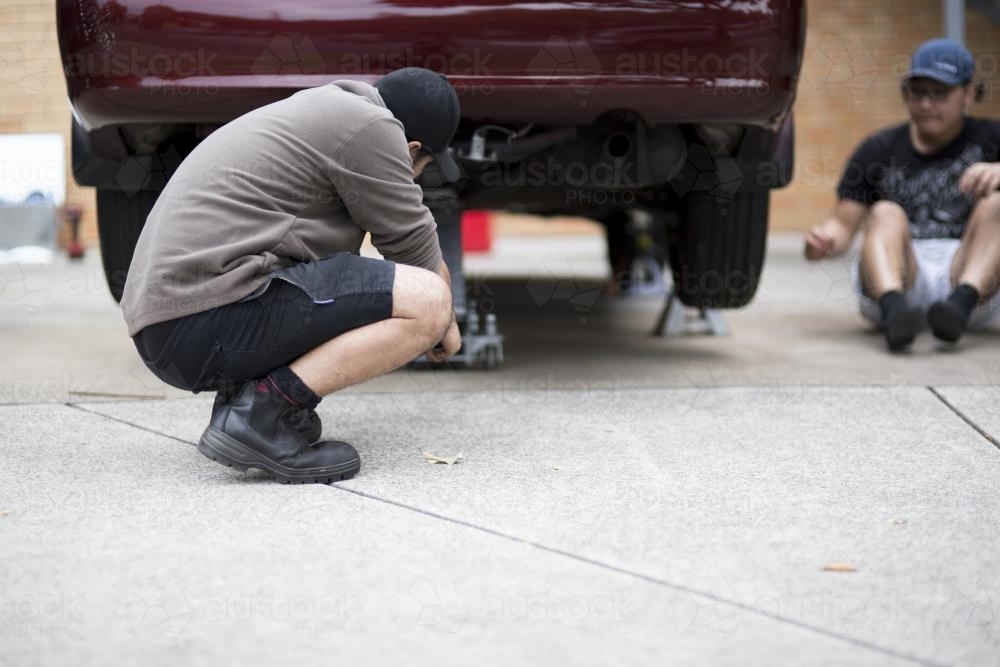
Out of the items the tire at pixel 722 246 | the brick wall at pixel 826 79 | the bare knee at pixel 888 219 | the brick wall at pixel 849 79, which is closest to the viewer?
the tire at pixel 722 246

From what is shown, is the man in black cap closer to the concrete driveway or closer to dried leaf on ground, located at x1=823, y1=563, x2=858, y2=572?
the concrete driveway

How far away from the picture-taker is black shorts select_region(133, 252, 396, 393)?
2480 millimetres

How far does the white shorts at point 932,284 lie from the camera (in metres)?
4.64

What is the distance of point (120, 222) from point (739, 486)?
2188 millimetres

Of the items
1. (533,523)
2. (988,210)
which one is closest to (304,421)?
(533,523)

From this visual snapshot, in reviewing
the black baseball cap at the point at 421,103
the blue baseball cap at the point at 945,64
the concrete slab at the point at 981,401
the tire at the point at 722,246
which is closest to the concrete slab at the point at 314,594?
the black baseball cap at the point at 421,103

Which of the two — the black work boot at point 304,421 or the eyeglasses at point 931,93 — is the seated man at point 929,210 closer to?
the eyeglasses at point 931,93

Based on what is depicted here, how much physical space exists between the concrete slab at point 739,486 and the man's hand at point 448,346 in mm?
245

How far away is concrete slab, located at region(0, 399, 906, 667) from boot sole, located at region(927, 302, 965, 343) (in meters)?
2.64

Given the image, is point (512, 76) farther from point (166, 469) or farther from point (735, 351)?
point (735, 351)

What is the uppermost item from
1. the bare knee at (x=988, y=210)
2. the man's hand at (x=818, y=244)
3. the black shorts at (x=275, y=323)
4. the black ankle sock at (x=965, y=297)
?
the black shorts at (x=275, y=323)

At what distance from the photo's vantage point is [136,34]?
116 inches

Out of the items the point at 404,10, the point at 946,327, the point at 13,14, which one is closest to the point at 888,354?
the point at 946,327

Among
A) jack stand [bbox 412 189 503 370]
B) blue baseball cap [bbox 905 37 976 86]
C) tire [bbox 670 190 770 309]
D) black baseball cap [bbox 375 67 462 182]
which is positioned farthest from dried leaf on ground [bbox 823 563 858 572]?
blue baseball cap [bbox 905 37 976 86]
